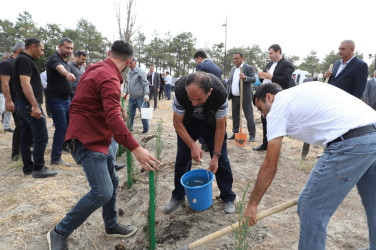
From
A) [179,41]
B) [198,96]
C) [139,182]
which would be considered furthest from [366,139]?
[179,41]

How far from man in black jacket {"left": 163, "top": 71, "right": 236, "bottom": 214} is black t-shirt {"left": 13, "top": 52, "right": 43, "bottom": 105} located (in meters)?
2.38

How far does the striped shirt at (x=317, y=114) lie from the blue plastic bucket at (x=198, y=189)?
1158 mm

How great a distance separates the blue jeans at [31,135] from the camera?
3.56 meters

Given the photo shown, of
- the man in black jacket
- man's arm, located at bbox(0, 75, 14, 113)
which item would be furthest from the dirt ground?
man's arm, located at bbox(0, 75, 14, 113)

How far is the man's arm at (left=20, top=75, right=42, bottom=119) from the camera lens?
11.1ft

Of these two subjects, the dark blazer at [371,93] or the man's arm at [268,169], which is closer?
the man's arm at [268,169]

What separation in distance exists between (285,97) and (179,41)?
39951 mm

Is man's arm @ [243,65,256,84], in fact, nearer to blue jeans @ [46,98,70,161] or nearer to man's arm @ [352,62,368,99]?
man's arm @ [352,62,368,99]

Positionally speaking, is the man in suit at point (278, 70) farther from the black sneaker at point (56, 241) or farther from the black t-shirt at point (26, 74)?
the black sneaker at point (56, 241)

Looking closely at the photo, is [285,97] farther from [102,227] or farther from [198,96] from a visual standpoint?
[102,227]

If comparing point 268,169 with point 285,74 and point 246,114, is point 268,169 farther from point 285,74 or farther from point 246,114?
point 246,114

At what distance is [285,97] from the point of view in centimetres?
166

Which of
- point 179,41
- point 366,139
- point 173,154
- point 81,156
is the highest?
point 179,41

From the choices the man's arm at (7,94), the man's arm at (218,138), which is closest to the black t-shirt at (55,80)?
the man's arm at (7,94)
